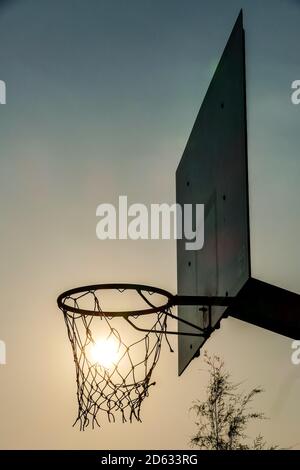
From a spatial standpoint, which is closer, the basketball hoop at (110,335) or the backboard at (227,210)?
the backboard at (227,210)

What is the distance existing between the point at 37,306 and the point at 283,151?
2.40m

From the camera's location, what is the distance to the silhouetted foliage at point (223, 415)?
20.6 feet

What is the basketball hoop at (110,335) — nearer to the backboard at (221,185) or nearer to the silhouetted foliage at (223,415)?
the backboard at (221,185)

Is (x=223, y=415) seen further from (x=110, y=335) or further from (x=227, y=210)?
(x=227, y=210)

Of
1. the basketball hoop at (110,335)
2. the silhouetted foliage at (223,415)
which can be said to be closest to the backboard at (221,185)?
the basketball hoop at (110,335)

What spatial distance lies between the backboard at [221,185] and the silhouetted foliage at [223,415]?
3.11 metres

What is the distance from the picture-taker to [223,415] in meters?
6.61

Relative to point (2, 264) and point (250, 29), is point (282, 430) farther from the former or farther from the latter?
point (250, 29)

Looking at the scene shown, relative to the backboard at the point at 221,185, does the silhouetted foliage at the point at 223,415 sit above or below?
below

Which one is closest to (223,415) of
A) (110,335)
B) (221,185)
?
(110,335)

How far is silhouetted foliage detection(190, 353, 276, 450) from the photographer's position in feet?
20.6

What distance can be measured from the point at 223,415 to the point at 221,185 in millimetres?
4565

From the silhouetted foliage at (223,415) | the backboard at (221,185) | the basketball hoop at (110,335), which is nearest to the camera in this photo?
the backboard at (221,185)

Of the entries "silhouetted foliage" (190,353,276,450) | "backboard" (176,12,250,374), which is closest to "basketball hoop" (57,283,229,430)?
"backboard" (176,12,250,374)
